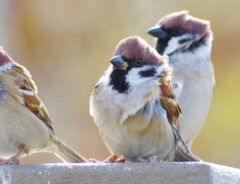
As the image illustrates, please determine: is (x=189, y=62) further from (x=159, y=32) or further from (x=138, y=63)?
(x=138, y=63)

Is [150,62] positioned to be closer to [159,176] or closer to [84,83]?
[159,176]

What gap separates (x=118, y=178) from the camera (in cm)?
344

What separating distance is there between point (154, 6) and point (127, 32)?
1.27 feet

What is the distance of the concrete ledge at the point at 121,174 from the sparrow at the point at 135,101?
0.69 metres

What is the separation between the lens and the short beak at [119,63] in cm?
409

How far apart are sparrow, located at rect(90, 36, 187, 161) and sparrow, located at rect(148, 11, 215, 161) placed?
0.96 meters

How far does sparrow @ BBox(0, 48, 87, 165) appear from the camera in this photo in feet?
13.8

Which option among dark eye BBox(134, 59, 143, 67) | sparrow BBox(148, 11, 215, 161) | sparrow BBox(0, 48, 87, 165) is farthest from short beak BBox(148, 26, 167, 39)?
dark eye BBox(134, 59, 143, 67)

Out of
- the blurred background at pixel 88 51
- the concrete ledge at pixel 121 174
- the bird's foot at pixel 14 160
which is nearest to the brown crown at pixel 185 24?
the bird's foot at pixel 14 160

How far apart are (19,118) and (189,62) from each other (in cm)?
137

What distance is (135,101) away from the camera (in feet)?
13.5

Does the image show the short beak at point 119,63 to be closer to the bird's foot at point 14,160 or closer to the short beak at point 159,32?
the bird's foot at point 14,160

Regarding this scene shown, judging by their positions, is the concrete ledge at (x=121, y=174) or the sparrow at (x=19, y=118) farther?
the sparrow at (x=19, y=118)

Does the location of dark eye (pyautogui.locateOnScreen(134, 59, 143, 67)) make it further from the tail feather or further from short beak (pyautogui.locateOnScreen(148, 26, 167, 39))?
short beak (pyautogui.locateOnScreen(148, 26, 167, 39))
